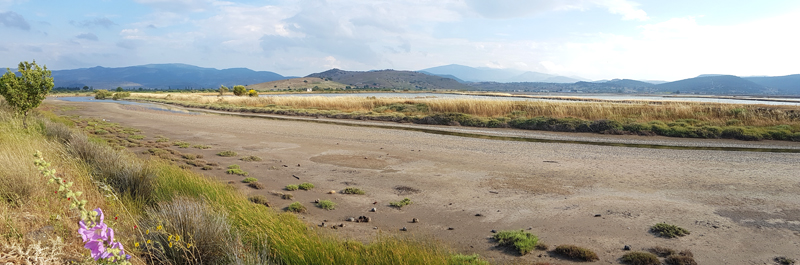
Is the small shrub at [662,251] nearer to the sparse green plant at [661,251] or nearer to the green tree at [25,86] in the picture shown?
the sparse green plant at [661,251]

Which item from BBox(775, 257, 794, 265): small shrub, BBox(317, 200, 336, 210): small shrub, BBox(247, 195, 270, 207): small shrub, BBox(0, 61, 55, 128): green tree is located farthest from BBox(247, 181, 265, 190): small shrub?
BBox(0, 61, 55, 128): green tree

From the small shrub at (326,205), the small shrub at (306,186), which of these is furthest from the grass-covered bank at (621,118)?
the small shrub at (326,205)

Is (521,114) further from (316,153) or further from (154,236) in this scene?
(154,236)

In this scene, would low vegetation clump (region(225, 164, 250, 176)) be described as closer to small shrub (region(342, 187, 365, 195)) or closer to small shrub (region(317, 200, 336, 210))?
small shrub (region(342, 187, 365, 195))

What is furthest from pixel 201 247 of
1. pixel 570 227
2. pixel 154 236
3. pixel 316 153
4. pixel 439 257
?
pixel 316 153

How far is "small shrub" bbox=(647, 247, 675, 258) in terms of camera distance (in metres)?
6.15

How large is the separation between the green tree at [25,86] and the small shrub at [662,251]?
2038 cm

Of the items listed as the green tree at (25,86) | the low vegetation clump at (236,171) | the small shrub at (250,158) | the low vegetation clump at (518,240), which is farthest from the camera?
the green tree at (25,86)

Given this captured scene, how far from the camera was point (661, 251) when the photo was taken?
6227 mm

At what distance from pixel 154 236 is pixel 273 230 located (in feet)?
4.64

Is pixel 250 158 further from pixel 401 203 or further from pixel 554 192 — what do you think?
pixel 554 192

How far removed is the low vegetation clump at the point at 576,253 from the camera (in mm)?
6051

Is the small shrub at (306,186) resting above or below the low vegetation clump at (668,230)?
below

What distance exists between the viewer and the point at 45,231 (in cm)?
533
